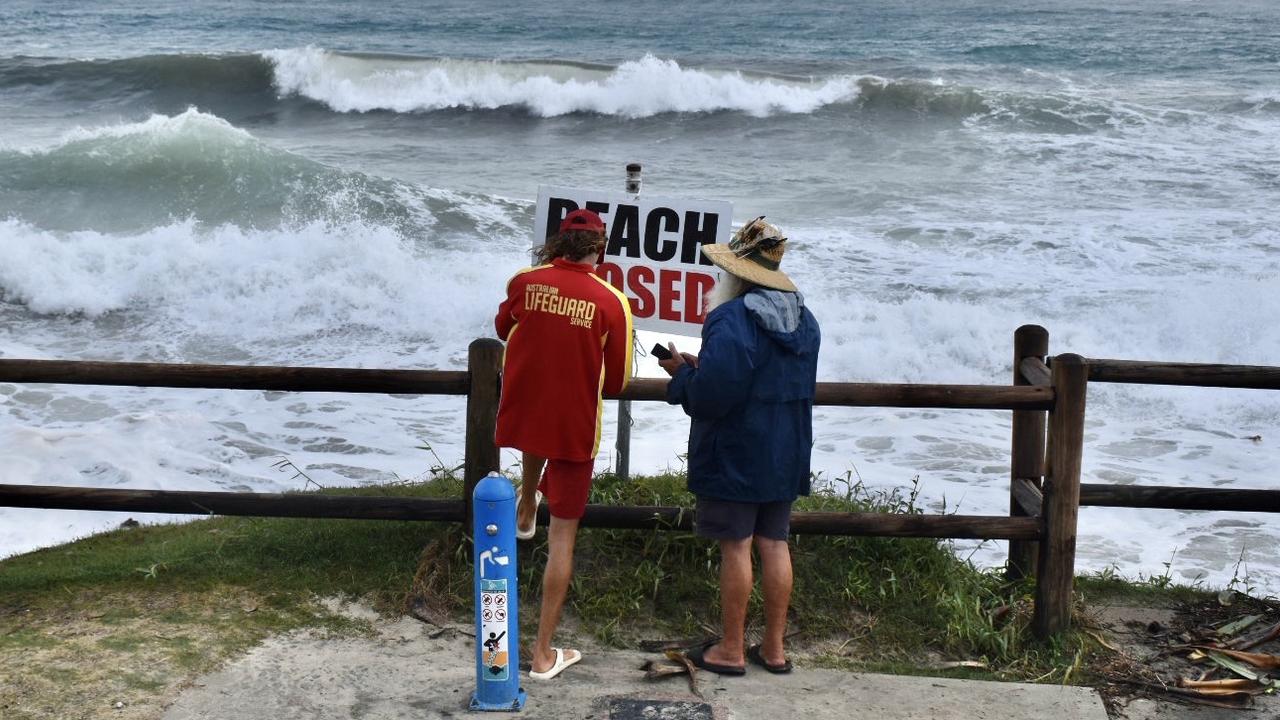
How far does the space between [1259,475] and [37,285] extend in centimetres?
1255

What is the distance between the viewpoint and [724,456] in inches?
174

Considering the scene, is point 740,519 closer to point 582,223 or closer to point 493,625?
point 493,625

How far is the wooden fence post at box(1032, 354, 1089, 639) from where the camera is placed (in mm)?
5039

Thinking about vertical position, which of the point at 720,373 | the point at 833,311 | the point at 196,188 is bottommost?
the point at 833,311

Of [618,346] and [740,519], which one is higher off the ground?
[618,346]

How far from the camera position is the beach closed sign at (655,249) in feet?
17.4

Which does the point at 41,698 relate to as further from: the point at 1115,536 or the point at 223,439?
the point at 1115,536

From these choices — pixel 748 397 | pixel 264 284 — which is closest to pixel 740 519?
pixel 748 397

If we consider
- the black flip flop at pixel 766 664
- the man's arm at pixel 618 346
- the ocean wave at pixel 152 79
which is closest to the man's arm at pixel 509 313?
the man's arm at pixel 618 346

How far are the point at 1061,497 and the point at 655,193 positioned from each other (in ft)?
53.2

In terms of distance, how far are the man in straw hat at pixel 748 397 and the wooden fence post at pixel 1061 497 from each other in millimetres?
1167

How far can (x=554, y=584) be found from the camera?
4598 millimetres

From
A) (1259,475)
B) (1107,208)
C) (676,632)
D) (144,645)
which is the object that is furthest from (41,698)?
(1107,208)

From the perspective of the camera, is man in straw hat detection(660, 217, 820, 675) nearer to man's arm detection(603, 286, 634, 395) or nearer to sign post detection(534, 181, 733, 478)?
man's arm detection(603, 286, 634, 395)
